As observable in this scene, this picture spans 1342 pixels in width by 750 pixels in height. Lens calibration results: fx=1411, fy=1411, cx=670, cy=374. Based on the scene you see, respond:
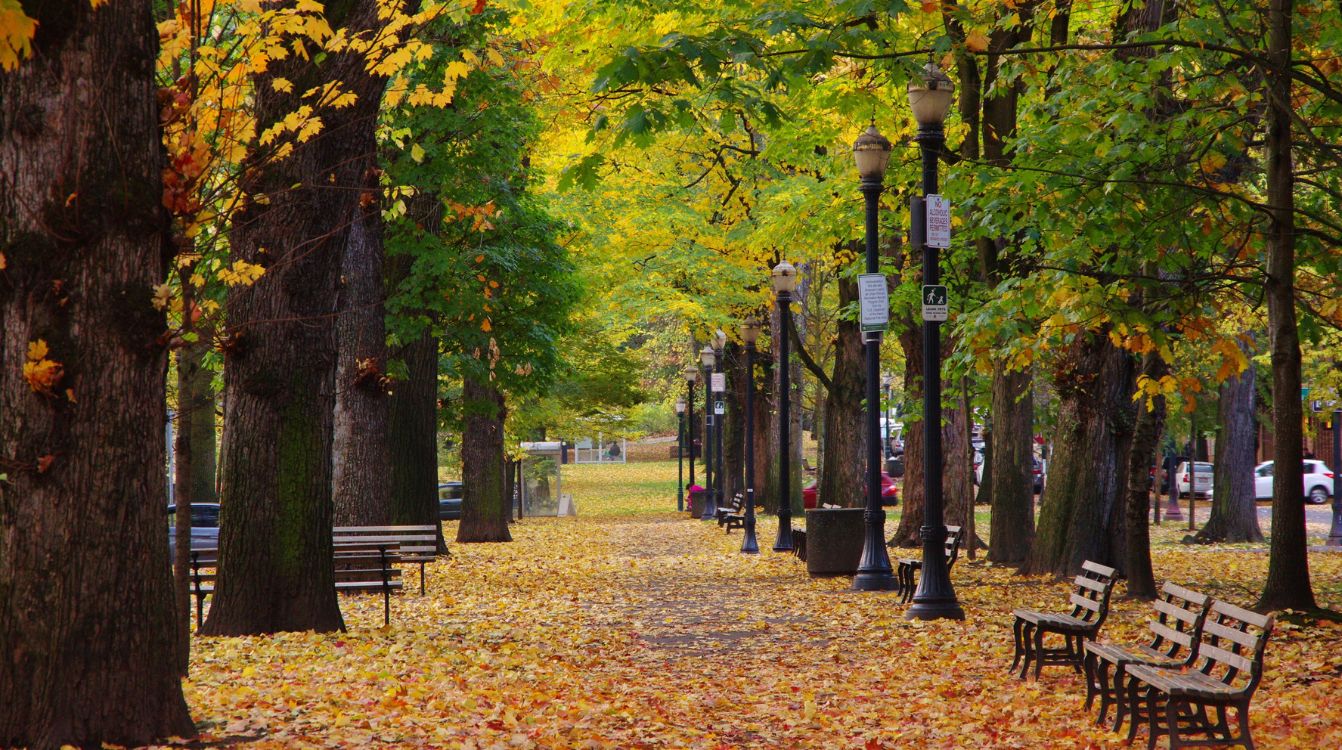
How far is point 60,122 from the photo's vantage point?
6.73 metres

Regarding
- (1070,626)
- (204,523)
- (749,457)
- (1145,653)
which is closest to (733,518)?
(749,457)

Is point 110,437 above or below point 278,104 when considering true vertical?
below

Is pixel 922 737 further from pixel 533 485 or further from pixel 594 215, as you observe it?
pixel 533 485

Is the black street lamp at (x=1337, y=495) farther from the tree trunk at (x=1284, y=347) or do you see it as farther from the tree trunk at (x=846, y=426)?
the tree trunk at (x=1284, y=347)

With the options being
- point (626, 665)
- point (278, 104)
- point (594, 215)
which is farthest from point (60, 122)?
point (594, 215)

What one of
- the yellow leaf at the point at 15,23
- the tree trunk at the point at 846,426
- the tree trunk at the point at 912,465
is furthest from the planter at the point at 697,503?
the yellow leaf at the point at 15,23

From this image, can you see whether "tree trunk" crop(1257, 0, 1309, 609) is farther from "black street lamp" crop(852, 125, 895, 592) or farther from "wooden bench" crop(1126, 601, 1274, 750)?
"black street lamp" crop(852, 125, 895, 592)

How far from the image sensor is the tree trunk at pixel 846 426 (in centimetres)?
2756

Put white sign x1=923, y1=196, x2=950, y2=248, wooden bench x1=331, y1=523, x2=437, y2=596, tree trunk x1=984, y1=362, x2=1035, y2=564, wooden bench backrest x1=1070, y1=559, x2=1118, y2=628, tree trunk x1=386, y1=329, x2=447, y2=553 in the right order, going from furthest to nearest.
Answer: tree trunk x1=386, y1=329, x2=447, y2=553 → tree trunk x1=984, y1=362, x2=1035, y2=564 → wooden bench x1=331, y1=523, x2=437, y2=596 → white sign x1=923, y1=196, x2=950, y2=248 → wooden bench backrest x1=1070, y1=559, x2=1118, y2=628

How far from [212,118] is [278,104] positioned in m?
1.95

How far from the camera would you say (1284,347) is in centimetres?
1157

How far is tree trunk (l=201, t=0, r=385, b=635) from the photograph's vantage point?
11.3 metres

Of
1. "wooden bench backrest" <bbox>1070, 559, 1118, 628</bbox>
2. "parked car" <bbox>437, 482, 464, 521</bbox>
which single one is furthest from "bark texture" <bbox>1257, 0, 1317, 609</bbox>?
"parked car" <bbox>437, 482, 464, 521</bbox>

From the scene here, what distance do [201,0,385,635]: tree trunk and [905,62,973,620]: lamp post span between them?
531cm
